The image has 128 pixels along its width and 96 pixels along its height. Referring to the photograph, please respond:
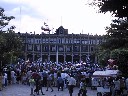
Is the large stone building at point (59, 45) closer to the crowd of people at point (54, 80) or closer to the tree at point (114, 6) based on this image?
the crowd of people at point (54, 80)

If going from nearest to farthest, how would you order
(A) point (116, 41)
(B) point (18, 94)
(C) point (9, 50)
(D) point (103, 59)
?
1. (B) point (18, 94)
2. (A) point (116, 41)
3. (D) point (103, 59)
4. (C) point (9, 50)

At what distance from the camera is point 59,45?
102m

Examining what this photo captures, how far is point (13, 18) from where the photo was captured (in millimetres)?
43375

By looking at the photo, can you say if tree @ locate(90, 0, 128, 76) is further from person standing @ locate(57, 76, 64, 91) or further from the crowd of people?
person standing @ locate(57, 76, 64, 91)

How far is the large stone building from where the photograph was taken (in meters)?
99.9

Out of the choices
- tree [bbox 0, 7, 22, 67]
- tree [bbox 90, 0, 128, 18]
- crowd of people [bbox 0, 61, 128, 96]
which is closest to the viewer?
tree [bbox 90, 0, 128, 18]

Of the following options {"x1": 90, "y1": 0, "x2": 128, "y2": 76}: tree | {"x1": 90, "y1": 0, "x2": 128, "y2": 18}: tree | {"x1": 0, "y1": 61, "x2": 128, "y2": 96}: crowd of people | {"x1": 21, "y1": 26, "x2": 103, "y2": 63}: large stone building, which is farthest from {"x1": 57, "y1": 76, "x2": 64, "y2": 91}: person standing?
{"x1": 21, "y1": 26, "x2": 103, "y2": 63}: large stone building

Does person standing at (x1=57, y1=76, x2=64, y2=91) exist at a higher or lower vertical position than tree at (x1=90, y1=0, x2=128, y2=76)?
lower

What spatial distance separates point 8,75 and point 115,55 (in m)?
10.1

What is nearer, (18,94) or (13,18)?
(18,94)

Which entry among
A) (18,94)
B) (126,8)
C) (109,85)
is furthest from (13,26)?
(126,8)

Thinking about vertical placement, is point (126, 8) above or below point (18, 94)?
above

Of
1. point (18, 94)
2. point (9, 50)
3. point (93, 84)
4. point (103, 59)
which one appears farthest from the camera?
point (9, 50)

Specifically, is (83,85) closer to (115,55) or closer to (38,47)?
(115,55)
